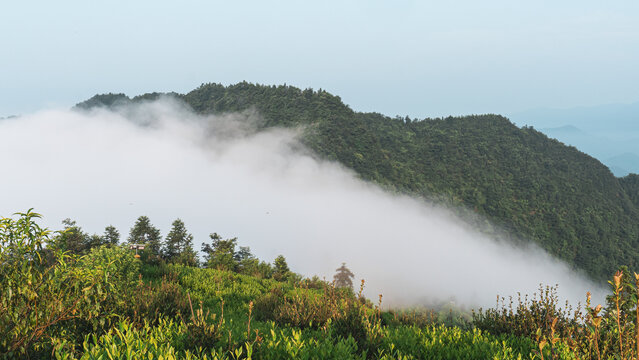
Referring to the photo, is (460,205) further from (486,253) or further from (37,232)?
(37,232)

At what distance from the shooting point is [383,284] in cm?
10631

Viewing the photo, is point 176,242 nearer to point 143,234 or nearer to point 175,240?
point 175,240

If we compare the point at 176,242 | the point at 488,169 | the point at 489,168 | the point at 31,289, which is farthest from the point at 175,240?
the point at 489,168

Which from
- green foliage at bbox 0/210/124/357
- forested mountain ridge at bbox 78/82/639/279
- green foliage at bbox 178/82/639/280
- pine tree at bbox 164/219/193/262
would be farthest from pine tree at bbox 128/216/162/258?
forested mountain ridge at bbox 78/82/639/279

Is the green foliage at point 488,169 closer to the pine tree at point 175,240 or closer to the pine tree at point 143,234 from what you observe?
the pine tree at point 175,240

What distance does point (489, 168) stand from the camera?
142875mm

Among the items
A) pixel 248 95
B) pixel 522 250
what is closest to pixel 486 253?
pixel 522 250

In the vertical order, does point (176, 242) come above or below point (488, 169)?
below

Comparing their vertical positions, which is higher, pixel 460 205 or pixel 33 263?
pixel 460 205

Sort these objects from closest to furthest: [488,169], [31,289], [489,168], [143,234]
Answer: [31,289], [143,234], [488,169], [489,168]

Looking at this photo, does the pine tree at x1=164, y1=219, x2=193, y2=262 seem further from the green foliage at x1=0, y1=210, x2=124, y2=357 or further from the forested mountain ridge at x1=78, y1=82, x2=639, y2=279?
the forested mountain ridge at x1=78, y1=82, x2=639, y2=279

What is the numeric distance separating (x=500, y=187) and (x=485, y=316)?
149719mm

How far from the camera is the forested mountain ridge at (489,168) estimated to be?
395 ft

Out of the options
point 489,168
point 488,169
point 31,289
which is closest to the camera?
point 31,289
